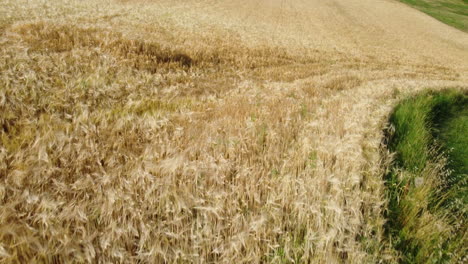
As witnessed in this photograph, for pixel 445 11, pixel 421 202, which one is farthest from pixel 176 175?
pixel 445 11

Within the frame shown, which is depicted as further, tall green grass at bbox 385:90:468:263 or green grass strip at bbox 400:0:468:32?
green grass strip at bbox 400:0:468:32

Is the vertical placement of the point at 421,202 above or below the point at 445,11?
below

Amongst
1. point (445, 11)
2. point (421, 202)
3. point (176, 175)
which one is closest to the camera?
point (176, 175)

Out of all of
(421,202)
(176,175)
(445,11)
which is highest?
(445,11)

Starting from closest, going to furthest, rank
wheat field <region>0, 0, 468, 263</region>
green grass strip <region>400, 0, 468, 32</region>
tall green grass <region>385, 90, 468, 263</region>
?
wheat field <region>0, 0, 468, 263</region> < tall green grass <region>385, 90, 468, 263</region> < green grass strip <region>400, 0, 468, 32</region>

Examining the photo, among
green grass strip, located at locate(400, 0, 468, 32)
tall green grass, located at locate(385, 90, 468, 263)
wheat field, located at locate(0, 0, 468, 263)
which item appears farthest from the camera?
green grass strip, located at locate(400, 0, 468, 32)

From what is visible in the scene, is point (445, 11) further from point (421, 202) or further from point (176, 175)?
point (176, 175)

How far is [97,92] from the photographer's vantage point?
4.39 metres

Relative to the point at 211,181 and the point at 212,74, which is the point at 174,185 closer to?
the point at 211,181

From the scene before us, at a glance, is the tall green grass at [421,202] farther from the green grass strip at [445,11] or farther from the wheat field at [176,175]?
the green grass strip at [445,11]

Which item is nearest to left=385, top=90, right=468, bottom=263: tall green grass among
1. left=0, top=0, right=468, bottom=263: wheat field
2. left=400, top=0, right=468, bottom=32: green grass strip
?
left=0, top=0, right=468, bottom=263: wheat field

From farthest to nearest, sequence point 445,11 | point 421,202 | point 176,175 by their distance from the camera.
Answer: point 445,11 < point 421,202 < point 176,175

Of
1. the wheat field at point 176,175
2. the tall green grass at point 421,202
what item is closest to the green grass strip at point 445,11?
the tall green grass at point 421,202

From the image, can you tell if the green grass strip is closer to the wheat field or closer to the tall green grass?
the tall green grass
